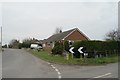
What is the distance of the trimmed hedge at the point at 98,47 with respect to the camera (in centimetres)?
2880

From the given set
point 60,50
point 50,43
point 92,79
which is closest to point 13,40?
point 50,43

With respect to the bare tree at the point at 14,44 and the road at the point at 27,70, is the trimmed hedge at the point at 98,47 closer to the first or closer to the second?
the road at the point at 27,70

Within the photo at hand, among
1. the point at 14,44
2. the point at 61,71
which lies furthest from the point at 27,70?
the point at 14,44

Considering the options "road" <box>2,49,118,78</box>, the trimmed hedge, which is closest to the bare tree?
the trimmed hedge

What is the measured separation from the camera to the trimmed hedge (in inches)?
1134

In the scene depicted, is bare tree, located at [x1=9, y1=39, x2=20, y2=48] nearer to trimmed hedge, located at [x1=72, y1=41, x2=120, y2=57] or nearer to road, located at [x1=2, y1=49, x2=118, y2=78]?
trimmed hedge, located at [x1=72, y1=41, x2=120, y2=57]

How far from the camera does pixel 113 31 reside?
54.7 m

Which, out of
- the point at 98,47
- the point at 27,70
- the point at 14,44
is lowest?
the point at 14,44

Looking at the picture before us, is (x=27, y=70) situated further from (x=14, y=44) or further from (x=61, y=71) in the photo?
(x=14, y=44)

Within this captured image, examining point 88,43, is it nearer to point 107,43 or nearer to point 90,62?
point 107,43

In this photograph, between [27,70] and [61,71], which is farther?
[27,70]

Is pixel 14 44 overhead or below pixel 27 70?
below

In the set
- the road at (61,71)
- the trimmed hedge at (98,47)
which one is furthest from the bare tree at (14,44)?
the road at (61,71)

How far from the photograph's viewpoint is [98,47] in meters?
30.0
